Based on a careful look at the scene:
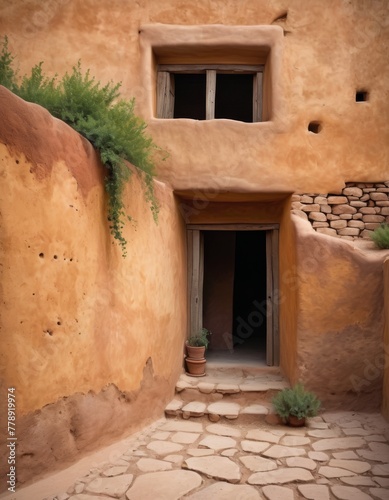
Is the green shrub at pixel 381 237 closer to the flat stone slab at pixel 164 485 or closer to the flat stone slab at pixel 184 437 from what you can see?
the flat stone slab at pixel 184 437

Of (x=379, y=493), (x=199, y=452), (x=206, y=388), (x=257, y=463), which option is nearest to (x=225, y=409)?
(x=206, y=388)

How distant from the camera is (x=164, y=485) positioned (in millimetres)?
3340

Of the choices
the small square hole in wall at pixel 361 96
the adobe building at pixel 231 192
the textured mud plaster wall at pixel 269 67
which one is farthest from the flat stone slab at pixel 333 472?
the small square hole in wall at pixel 361 96

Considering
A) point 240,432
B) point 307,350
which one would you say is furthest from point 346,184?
point 240,432

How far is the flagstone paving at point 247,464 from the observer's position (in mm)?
3240

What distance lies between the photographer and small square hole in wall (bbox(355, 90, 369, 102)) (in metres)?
6.17

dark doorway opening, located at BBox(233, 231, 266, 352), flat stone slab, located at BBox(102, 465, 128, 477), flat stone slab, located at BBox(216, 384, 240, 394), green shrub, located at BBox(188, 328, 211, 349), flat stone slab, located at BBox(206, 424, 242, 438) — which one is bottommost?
flat stone slab, located at BBox(206, 424, 242, 438)

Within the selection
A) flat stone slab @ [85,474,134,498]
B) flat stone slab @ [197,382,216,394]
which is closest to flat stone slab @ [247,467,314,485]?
flat stone slab @ [85,474,134,498]

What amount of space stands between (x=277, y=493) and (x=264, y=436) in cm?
128

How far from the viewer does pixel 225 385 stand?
223 inches

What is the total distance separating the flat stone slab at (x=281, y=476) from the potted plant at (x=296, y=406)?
43.9 inches

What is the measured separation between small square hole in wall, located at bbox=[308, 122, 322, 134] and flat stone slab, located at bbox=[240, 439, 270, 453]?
14.5 ft

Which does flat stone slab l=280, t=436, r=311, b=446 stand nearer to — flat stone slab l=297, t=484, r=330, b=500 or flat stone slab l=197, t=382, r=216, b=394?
flat stone slab l=297, t=484, r=330, b=500

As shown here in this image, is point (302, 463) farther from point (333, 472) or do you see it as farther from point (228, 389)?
point (228, 389)
